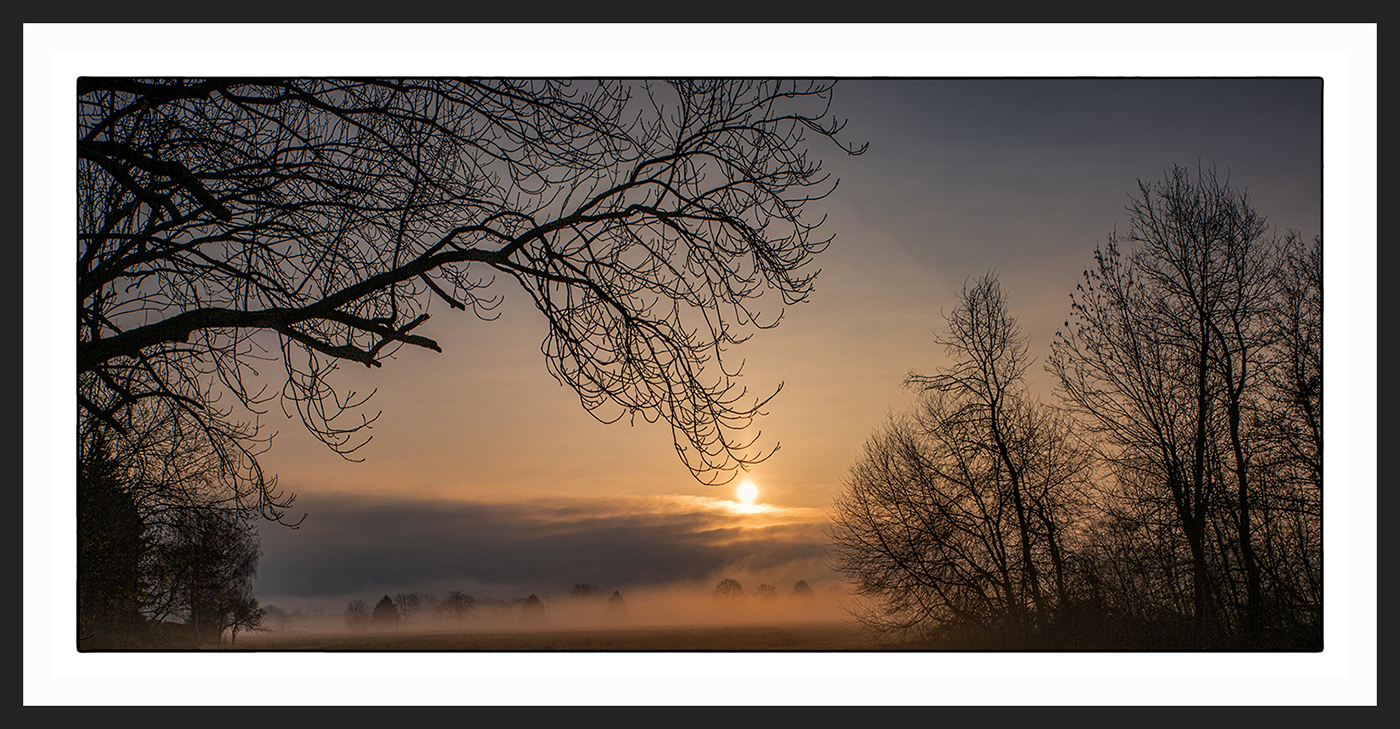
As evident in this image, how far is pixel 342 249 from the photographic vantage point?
3607mm

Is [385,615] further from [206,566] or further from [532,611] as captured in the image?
[206,566]

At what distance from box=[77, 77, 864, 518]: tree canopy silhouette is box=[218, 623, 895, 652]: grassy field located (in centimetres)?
62

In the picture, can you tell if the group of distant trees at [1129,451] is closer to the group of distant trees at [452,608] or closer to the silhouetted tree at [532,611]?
the group of distant trees at [452,608]

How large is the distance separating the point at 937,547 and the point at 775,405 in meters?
1.32

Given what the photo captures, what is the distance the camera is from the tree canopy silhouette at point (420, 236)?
3482 millimetres

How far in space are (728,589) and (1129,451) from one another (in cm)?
206

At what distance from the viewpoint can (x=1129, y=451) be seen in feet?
12.8

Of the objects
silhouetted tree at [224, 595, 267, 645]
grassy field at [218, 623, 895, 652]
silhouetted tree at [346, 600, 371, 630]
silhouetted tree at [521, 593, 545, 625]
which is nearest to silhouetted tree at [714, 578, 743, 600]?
grassy field at [218, 623, 895, 652]

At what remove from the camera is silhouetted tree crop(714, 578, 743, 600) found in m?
3.68

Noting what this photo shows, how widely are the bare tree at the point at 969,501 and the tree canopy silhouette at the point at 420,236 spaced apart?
2.63 feet

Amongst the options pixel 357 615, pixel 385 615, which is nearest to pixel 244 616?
pixel 357 615
